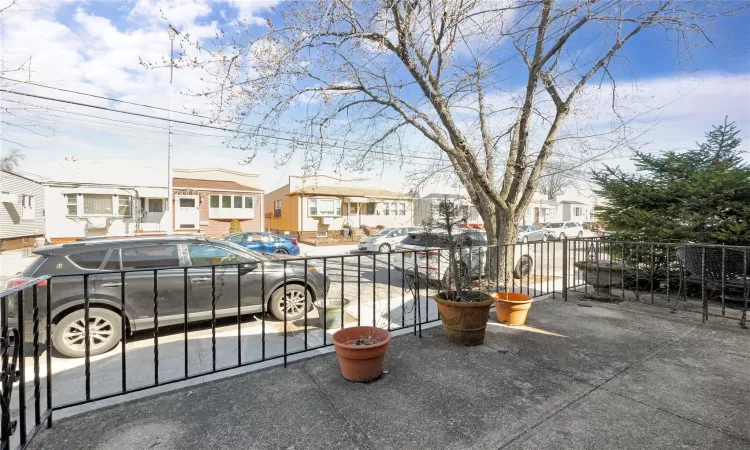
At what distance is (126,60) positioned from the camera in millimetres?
6484

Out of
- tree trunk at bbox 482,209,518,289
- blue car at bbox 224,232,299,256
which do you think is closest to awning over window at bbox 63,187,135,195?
blue car at bbox 224,232,299,256

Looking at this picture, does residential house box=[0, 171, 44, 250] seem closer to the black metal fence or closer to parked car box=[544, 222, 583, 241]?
the black metal fence

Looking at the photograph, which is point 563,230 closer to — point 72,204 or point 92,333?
point 92,333

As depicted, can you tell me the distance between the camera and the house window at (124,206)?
19.5m

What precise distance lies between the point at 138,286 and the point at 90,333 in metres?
0.71

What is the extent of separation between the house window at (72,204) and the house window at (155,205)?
141 inches

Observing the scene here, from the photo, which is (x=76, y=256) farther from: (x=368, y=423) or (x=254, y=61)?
(x=368, y=423)

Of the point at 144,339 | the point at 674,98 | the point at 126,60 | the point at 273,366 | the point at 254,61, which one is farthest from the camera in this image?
the point at 126,60

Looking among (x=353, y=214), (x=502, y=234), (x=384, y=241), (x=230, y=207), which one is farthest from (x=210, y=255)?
(x=353, y=214)

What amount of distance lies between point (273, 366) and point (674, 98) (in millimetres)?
7440

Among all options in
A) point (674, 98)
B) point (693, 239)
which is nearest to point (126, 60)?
point (674, 98)

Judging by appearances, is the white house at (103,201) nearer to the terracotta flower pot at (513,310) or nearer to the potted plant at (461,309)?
the potted plant at (461,309)

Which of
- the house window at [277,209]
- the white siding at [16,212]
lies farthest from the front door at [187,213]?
the white siding at [16,212]

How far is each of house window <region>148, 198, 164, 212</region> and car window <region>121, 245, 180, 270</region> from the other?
19960 mm
